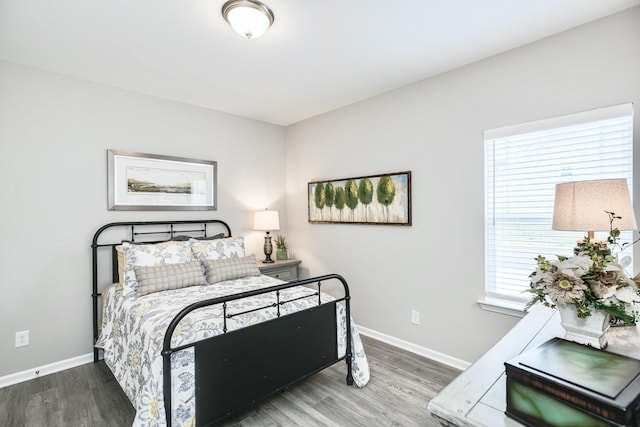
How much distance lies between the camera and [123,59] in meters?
2.56

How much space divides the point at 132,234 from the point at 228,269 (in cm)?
107

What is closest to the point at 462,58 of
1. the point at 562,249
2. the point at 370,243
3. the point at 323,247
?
the point at 562,249

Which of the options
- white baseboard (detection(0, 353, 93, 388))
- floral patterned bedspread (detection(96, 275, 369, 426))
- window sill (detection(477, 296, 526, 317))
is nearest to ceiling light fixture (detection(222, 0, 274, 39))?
floral patterned bedspread (detection(96, 275, 369, 426))

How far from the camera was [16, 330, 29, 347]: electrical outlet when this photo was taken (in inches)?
104

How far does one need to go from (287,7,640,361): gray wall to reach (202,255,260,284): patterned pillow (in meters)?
1.12

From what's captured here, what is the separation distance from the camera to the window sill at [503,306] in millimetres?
2424

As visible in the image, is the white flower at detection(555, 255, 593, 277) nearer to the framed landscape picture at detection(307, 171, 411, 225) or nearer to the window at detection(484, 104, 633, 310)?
the window at detection(484, 104, 633, 310)

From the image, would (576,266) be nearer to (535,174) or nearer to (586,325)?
(586,325)

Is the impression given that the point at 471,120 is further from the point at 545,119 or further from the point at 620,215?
the point at 620,215

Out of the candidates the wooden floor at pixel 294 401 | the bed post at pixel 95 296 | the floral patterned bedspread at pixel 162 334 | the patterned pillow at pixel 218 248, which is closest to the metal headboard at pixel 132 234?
the bed post at pixel 95 296

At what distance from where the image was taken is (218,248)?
3225 mm

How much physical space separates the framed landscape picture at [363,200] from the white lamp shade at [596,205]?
5.11 feet

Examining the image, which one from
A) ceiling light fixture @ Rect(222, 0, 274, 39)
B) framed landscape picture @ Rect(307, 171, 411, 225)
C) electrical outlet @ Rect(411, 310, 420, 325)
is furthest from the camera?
framed landscape picture @ Rect(307, 171, 411, 225)

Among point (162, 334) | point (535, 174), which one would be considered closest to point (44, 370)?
point (162, 334)
